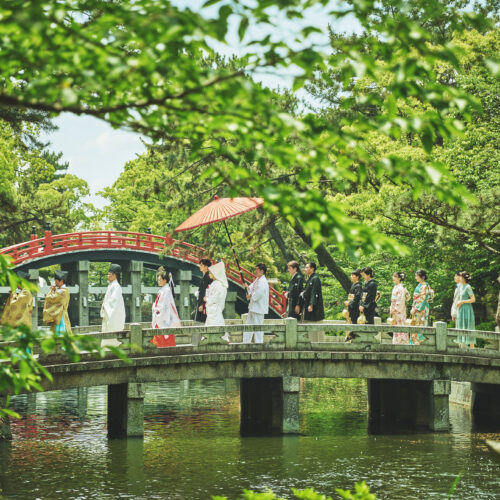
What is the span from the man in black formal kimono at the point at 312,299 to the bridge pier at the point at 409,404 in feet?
7.96

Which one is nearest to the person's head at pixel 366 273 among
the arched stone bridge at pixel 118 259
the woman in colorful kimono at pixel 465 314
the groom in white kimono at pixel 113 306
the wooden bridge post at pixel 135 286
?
the woman in colorful kimono at pixel 465 314

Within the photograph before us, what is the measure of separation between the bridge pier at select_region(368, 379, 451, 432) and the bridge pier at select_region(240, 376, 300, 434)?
1.98 meters

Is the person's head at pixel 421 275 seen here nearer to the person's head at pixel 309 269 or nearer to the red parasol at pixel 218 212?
the person's head at pixel 309 269

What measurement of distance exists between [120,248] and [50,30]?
29.3 metres

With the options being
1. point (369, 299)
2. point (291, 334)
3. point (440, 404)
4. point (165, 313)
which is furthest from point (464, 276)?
point (165, 313)

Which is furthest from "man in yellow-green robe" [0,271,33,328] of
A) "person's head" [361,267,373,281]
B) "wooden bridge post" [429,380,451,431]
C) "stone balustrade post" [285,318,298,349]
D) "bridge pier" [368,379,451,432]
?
"wooden bridge post" [429,380,451,431]

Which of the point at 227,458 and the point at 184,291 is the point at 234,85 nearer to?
the point at 227,458

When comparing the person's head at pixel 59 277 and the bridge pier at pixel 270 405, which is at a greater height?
the person's head at pixel 59 277

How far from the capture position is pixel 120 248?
109 feet

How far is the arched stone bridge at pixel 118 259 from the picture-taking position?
3048cm

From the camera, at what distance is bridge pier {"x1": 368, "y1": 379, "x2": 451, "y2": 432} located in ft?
49.1

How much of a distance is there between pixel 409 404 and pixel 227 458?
527cm

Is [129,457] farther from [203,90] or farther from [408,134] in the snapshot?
[408,134]

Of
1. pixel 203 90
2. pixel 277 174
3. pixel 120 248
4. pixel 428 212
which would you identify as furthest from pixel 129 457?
pixel 120 248
